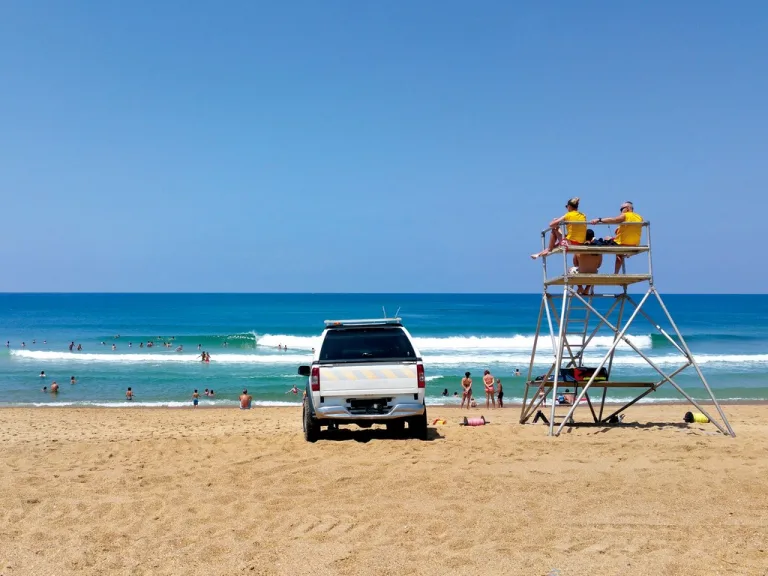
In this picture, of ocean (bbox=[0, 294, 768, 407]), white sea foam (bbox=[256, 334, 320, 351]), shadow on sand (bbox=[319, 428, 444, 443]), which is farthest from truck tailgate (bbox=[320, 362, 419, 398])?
white sea foam (bbox=[256, 334, 320, 351])

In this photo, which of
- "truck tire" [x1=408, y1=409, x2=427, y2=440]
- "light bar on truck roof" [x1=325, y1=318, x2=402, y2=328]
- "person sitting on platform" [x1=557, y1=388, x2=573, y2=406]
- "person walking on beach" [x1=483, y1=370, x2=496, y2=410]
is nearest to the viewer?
"truck tire" [x1=408, y1=409, x2=427, y2=440]

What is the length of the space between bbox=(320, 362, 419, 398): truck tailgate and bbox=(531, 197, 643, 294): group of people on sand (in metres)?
3.20

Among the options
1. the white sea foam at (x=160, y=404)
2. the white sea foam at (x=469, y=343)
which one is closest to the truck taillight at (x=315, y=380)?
the white sea foam at (x=160, y=404)

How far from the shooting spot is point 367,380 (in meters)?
9.85

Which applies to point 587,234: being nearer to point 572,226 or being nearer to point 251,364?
point 572,226

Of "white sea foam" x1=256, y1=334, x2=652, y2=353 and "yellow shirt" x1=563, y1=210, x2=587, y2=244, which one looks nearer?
"yellow shirt" x1=563, y1=210, x2=587, y2=244

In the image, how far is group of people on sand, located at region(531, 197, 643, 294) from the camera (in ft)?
34.4

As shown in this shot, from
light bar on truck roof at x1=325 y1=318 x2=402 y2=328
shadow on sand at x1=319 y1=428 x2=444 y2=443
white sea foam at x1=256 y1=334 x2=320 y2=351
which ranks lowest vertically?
shadow on sand at x1=319 y1=428 x2=444 y2=443

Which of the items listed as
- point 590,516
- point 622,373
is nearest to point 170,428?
point 590,516

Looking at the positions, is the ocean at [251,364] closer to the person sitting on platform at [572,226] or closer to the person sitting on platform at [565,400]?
the person sitting on platform at [565,400]

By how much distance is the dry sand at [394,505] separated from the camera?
498 cm

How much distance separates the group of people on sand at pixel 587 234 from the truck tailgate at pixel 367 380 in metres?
3.20

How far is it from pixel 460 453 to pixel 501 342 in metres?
45.4

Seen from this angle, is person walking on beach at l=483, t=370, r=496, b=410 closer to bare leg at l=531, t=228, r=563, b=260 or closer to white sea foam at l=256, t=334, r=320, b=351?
bare leg at l=531, t=228, r=563, b=260
